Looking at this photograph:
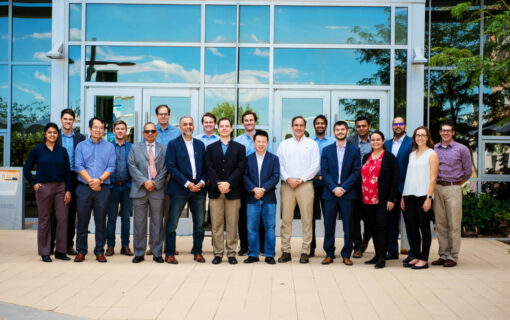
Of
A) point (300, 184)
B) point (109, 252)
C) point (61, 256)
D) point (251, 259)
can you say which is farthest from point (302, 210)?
point (61, 256)

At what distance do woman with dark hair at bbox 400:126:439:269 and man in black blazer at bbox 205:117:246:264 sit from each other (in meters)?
2.30

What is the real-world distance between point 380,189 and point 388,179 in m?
0.18

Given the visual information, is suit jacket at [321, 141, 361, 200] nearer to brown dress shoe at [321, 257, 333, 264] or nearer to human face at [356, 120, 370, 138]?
human face at [356, 120, 370, 138]

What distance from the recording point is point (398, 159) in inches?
301

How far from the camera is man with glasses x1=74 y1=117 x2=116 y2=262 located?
7266 mm

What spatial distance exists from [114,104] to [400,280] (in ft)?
21.4

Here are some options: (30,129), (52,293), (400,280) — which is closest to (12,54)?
(30,129)

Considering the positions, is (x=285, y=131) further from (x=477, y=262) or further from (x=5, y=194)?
(x=5, y=194)

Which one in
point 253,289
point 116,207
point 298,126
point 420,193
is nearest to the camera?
point 253,289

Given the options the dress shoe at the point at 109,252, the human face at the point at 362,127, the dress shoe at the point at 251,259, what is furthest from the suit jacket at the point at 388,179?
the dress shoe at the point at 109,252

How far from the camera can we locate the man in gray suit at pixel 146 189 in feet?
23.9

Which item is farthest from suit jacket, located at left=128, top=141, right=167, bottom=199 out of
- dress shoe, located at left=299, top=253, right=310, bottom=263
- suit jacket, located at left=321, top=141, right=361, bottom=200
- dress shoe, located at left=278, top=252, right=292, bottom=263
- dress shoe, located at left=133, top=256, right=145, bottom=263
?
suit jacket, located at left=321, top=141, right=361, bottom=200

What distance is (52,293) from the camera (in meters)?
5.41

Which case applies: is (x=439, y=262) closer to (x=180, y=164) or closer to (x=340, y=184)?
(x=340, y=184)
